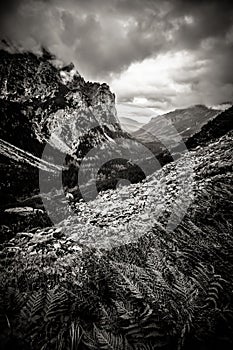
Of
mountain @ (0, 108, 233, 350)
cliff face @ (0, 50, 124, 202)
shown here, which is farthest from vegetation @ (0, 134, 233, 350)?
cliff face @ (0, 50, 124, 202)

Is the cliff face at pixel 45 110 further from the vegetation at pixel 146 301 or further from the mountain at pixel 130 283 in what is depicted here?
the vegetation at pixel 146 301

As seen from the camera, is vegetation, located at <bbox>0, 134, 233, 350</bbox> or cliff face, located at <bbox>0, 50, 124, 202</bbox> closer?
vegetation, located at <bbox>0, 134, 233, 350</bbox>

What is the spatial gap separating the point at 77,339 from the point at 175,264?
1.59 metres

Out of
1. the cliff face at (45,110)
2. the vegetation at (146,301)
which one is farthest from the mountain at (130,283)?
the cliff face at (45,110)

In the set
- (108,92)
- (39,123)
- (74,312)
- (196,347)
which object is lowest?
(74,312)

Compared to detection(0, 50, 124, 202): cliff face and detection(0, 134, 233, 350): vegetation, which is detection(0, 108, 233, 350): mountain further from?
detection(0, 50, 124, 202): cliff face

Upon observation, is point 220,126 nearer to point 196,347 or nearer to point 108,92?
point 196,347

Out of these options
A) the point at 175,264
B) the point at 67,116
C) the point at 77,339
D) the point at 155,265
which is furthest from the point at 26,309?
the point at 67,116

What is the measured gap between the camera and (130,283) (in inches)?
80.3

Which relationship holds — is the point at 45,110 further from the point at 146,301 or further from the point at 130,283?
the point at 146,301

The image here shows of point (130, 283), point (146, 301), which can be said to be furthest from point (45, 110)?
point (146, 301)

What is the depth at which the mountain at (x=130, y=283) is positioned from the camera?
4.97 ft

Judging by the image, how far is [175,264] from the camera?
2.71m

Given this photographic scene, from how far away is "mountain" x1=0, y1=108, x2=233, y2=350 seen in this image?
4.97ft
